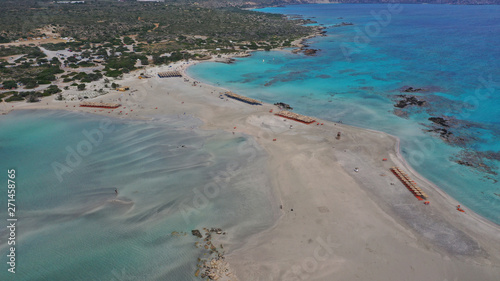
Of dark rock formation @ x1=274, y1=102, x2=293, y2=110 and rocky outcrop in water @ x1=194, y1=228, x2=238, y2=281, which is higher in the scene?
dark rock formation @ x1=274, y1=102, x2=293, y2=110

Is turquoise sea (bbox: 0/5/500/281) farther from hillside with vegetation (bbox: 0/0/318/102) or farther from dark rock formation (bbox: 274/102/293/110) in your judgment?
hillside with vegetation (bbox: 0/0/318/102)

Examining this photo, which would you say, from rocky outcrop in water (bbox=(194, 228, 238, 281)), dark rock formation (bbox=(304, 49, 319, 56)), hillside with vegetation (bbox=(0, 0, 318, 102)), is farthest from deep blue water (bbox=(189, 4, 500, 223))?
rocky outcrop in water (bbox=(194, 228, 238, 281))

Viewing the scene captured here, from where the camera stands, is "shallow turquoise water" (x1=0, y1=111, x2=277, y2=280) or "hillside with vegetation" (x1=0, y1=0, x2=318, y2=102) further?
"hillside with vegetation" (x1=0, y1=0, x2=318, y2=102)

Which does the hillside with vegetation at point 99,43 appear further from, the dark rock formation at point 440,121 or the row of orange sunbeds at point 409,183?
the dark rock formation at point 440,121

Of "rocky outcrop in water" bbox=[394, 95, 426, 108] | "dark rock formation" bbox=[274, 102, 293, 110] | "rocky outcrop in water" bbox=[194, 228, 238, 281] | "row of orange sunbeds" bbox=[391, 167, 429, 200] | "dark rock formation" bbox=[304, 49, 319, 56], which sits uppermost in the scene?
"dark rock formation" bbox=[304, 49, 319, 56]

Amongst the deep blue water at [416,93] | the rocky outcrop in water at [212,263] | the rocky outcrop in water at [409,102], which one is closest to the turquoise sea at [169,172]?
the deep blue water at [416,93]

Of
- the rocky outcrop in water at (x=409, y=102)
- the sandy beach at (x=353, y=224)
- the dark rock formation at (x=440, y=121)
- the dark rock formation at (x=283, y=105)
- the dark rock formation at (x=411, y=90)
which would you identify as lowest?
the sandy beach at (x=353, y=224)

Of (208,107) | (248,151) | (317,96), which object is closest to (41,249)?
(248,151)

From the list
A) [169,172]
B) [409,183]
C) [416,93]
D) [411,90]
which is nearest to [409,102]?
[416,93]
